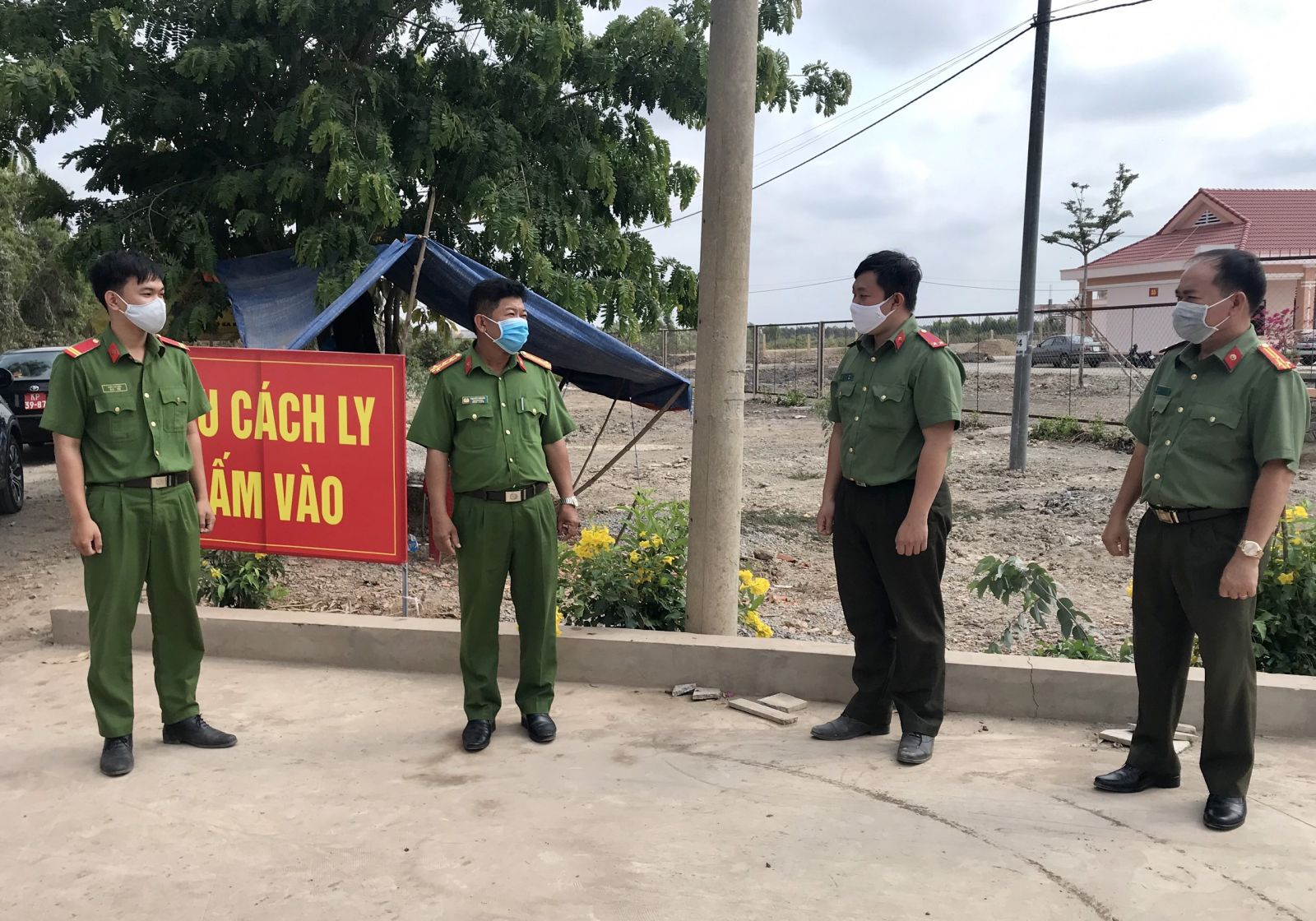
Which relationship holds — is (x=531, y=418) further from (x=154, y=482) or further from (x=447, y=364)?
(x=154, y=482)

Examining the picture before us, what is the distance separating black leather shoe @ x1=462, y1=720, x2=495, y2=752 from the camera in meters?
3.80

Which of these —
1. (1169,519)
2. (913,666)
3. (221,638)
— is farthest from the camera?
(221,638)

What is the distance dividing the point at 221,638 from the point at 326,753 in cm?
151

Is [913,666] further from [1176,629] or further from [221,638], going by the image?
[221,638]

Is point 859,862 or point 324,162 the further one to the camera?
point 324,162

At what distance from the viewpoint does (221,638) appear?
4.99 m

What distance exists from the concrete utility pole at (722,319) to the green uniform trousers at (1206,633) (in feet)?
6.02

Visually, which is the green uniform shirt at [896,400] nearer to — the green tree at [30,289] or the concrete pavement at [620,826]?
the concrete pavement at [620,826]

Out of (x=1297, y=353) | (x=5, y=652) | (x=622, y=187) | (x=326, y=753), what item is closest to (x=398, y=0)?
(x=622, y=187)

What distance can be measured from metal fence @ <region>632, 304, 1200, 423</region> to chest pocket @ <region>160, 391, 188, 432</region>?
11704mm

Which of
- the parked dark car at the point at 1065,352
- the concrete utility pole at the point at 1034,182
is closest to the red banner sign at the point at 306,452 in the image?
the concrete utility pole at the point at 1034,182

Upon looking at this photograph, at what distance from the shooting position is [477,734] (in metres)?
3.83

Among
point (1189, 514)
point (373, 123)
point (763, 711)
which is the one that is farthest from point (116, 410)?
point (373, 123)

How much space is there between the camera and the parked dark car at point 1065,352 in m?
23.1
